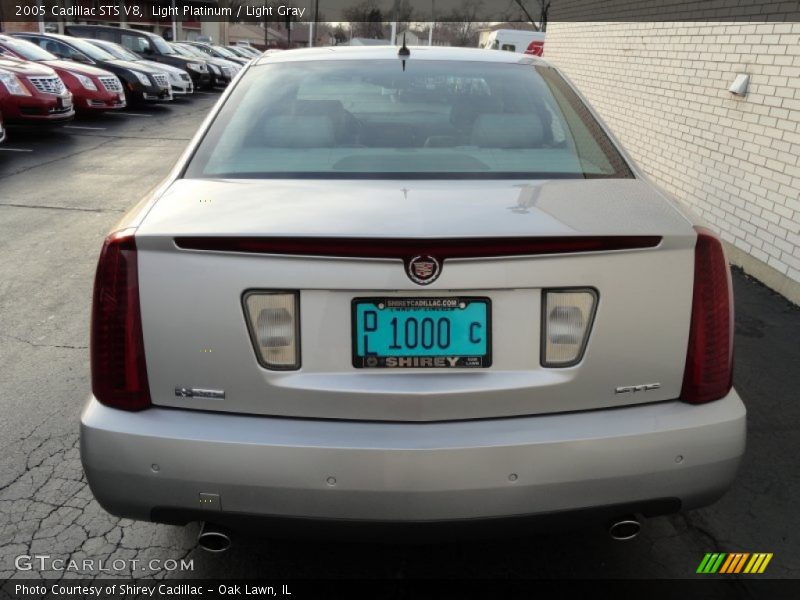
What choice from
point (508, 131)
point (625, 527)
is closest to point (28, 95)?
point (508, 131)

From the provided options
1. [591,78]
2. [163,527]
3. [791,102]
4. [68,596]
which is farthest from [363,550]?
[591,78]

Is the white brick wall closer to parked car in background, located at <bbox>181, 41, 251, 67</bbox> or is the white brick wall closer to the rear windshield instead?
the rear windshield

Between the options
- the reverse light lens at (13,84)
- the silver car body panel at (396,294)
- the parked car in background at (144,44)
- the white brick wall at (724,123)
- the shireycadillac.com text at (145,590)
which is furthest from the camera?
the parked car in background at (144,44)

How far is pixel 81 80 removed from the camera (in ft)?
46.1

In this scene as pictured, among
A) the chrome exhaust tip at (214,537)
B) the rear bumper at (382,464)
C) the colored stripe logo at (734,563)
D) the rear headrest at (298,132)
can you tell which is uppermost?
the rear headrest at (298,132)

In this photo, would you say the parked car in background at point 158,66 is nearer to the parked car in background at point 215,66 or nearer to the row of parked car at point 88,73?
the row of parked car at point 88,73

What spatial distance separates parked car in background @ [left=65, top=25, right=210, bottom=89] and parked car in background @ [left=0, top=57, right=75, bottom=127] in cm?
977

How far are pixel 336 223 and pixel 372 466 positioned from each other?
2.03 feet

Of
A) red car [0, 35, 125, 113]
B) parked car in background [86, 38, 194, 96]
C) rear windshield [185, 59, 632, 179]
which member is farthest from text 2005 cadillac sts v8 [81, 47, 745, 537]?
parked car in background [86, 38, 194, 96]

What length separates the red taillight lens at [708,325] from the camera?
1.96m

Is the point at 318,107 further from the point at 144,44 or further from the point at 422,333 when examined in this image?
the point at 144,44

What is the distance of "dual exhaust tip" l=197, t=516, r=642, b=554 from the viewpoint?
1.98 meters

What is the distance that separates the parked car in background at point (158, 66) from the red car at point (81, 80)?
339 centimetres

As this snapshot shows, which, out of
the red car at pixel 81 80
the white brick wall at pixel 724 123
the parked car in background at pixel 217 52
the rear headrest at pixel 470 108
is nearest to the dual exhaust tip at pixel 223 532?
the rear headrest at pixel 470 108
